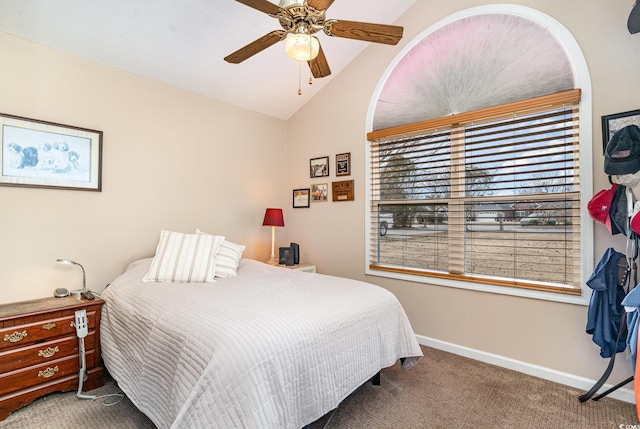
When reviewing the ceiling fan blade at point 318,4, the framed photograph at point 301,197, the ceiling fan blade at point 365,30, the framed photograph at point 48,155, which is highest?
the ceiling fan blade at point 318,4

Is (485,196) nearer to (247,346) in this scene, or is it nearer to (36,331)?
(247,346)

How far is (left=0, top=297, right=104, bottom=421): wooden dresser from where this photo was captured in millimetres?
1853

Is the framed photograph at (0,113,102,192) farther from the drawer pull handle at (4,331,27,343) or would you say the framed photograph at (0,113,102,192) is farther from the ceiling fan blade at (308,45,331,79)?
the ceiling fan blade at (308,45,331,79)

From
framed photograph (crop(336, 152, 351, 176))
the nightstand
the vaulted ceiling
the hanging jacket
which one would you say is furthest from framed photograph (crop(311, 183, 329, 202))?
the hanging jacket

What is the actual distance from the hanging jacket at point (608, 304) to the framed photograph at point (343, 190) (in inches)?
86.0

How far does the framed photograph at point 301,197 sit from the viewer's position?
156 inches

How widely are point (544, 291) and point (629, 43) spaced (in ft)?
5.95

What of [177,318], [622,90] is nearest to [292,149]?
[177,318]

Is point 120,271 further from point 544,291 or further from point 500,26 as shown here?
point 500,26

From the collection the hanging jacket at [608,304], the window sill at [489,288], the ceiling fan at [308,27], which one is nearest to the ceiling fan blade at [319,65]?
the ceiling fan at [308,27]

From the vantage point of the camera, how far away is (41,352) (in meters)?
1.98

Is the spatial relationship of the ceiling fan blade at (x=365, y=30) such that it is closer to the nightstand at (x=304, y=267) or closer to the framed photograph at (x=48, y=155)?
the framed photograph at (x=48, y=155)

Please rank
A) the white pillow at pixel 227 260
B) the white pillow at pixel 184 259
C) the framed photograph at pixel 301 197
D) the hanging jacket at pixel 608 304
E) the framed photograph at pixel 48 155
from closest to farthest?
the hanging jacket at pixel 608 304 → the framed photograph at pixel 48 155 → the white pillow at pixel 184 259 → the white pillow at pixel 227 260 → the framed photograph at pixel 301 197

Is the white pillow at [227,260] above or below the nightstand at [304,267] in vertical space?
above
